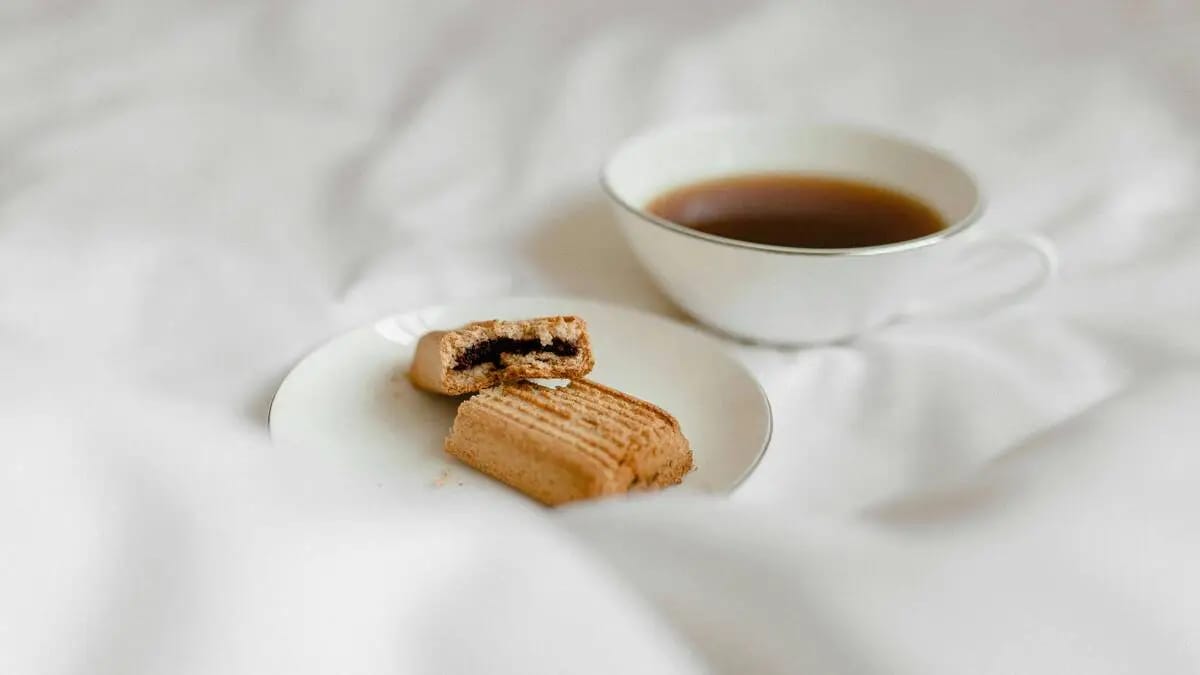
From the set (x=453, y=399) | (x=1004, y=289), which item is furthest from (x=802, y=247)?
(x=453, y=399)

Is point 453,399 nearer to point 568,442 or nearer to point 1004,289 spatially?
point 568,442

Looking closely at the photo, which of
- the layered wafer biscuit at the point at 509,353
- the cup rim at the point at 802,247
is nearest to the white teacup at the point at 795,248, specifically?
the cup rim at the point at 802,247

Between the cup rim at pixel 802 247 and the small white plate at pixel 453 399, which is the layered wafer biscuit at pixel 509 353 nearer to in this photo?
the small white plate at pixel 453 399

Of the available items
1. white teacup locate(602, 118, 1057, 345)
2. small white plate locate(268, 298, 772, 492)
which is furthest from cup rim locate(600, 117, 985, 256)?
small white plate locate(268, 298, 772, 492)

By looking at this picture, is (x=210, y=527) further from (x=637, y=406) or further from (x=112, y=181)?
(x=112, y=181)

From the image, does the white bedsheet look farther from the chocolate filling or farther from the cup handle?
the chocolate filling
